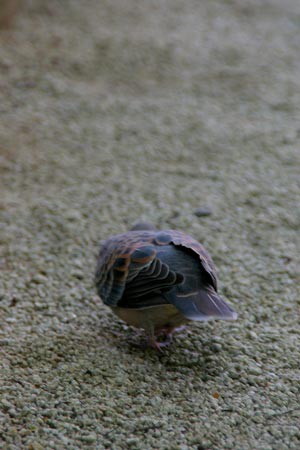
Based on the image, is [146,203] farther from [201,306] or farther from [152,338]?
[201,306]

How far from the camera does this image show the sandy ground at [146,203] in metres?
2.64

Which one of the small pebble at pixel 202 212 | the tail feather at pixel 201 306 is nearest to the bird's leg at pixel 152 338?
the tail feather at pixel 201 306

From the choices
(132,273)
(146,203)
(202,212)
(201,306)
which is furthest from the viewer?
(146,203)

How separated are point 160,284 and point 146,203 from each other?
67.3 inches

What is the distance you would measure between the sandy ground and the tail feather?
0.98 ft

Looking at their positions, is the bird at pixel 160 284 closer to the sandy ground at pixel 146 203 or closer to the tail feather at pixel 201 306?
the tail feather at pixel 201 306

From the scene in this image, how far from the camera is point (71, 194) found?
4598 millimetres

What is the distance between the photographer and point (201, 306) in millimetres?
2770

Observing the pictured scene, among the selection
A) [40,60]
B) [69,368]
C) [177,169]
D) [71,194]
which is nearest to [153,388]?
[69,368]

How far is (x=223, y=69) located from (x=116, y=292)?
4.04 m

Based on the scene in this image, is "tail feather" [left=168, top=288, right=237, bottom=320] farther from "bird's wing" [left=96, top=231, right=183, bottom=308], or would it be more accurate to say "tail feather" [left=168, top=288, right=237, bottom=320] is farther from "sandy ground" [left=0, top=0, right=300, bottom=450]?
"sandy ground" [left=0, top=0, right=300, bottom=450]

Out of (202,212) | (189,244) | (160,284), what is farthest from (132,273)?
(202,212)

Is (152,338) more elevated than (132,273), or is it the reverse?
(132,273)

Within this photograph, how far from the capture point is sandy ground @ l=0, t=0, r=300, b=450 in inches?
104
